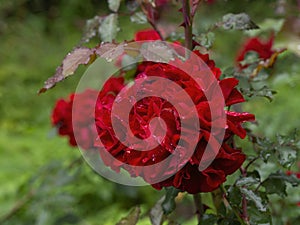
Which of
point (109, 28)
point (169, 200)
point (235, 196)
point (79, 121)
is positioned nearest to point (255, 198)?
point (235, 196)

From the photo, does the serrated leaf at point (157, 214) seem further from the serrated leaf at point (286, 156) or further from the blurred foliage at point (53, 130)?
the serrated leaf at point (286, 156)

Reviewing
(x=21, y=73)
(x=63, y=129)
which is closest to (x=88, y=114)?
(x=63, y=129)

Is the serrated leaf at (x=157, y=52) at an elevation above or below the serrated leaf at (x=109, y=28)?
→ above

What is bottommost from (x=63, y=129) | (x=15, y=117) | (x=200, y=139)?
(x=15, y=117)

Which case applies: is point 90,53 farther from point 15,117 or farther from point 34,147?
A: point 15,117

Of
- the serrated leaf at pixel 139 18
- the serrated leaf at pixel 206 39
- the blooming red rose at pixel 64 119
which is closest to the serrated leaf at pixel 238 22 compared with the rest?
the serrated leaf at pixel 206 39

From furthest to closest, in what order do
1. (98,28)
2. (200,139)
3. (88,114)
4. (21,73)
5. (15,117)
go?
(21,73) < (15,117) < (88,114) < (98,28) < (200,139)

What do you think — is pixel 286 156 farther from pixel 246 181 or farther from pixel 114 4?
pixel 114 4
